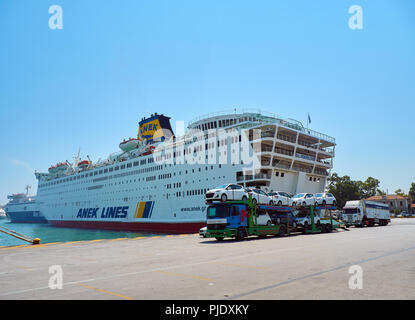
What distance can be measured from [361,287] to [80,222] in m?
61.2

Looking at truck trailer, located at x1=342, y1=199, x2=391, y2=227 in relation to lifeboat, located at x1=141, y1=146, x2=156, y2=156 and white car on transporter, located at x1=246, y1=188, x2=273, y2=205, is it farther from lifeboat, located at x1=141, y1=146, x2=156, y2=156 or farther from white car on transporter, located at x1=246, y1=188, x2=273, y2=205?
lifeboat, located at x1=141, y1=146, x2=156, y2=156

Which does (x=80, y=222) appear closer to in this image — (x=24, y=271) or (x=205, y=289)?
(x=24, y=271)

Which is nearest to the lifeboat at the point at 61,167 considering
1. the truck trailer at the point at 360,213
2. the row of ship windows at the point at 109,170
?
the row of ship windows at the point at 109,170

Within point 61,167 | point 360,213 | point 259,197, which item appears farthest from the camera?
point 61,167

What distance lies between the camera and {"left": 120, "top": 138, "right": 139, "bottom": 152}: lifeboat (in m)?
51.3

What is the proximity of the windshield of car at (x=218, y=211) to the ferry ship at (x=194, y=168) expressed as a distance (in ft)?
40.9

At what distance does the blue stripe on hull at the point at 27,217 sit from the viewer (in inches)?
3101

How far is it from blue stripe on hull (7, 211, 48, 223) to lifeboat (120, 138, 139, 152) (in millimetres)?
38908

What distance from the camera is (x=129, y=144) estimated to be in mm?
51500

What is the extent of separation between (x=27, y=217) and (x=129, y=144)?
5418 cm

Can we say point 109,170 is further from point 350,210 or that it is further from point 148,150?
point 350,210

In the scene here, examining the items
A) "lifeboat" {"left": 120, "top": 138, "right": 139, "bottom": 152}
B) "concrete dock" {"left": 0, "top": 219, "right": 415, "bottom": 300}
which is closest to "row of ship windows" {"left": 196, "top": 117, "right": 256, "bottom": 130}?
"lifeboat" {"left": 120, "top": 138, "right": 139, "bottom": 152}

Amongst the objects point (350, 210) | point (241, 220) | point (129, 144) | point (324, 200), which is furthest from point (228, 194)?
point (129, 144)

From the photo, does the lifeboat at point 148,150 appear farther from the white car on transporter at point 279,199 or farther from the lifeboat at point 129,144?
the white car on transporter at point 279,199
